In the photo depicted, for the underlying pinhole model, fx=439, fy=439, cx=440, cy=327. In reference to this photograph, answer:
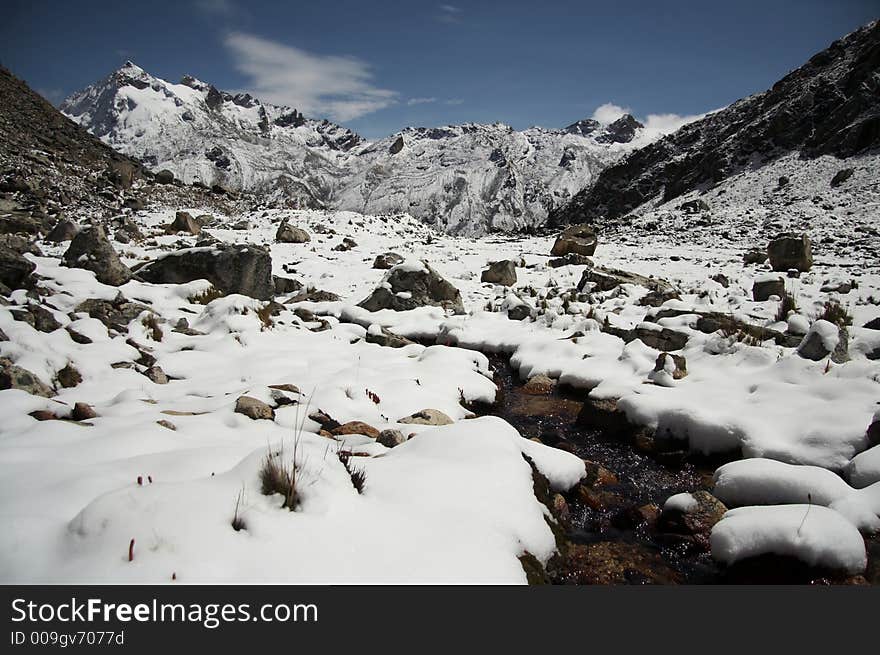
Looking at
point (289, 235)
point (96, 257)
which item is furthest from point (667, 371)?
point (289, 235)

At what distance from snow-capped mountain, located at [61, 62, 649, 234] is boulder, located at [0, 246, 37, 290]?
15224 cm

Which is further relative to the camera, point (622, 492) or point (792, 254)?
point (792, 254)

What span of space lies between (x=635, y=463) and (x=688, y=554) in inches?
67.7

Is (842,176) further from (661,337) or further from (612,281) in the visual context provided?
(661,337)

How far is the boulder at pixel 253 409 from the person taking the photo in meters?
5.18

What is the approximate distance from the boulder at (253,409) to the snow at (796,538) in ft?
15.8

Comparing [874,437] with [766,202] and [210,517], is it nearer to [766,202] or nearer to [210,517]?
[210,517]

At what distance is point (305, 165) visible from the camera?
187500mm

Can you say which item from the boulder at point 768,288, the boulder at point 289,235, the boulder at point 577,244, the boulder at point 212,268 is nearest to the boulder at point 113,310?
the boulder at point 212,268

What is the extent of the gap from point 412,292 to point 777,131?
55303 mm

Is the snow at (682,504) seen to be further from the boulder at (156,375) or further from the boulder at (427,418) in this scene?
the boulder at (156,375)

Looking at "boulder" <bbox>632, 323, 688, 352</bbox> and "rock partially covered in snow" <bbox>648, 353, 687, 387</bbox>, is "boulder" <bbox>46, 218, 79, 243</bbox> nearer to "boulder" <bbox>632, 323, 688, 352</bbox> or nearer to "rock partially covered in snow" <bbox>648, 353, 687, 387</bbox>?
"boulder" <bbox>632, 323, 688, 352</bbox>

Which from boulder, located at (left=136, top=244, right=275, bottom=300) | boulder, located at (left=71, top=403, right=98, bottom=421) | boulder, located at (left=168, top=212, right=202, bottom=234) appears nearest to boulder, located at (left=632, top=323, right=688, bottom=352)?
boulder, located at (left=71, top=403, right=98, bottom=421)

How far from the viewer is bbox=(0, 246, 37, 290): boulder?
718cm
